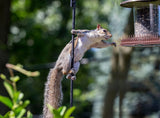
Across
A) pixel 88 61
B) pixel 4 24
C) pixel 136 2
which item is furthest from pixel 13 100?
pixel 4 24

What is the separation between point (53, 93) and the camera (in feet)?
4.69

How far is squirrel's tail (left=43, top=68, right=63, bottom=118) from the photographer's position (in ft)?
4.64

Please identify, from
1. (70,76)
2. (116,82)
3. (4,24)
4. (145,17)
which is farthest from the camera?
(4,24)

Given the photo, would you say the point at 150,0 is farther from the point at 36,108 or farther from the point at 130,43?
the point at 36,108

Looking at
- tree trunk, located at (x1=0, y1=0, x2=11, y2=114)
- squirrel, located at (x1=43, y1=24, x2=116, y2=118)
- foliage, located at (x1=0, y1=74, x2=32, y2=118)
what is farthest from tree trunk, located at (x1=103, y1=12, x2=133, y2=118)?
foliage, located at (x1=0, y1=74, x2=32, y2=118)

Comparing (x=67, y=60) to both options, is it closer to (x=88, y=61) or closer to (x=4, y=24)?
(x=88, y=61)

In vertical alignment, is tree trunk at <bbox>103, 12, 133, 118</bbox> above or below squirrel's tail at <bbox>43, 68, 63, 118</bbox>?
below

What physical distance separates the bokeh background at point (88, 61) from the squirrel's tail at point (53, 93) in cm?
215

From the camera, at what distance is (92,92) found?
4.57 meters

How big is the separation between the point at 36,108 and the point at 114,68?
3.76 feet

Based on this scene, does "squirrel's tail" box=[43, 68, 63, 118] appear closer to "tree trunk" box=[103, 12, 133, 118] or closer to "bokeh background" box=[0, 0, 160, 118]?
"bokeh background" box=[0, 0, 160, 118]

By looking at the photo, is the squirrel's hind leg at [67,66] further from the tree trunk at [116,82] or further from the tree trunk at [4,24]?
the tree trunk at [4,24]

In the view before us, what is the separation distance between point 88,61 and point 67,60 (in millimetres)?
2297

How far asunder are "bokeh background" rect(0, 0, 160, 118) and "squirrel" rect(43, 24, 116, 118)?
214 cm
